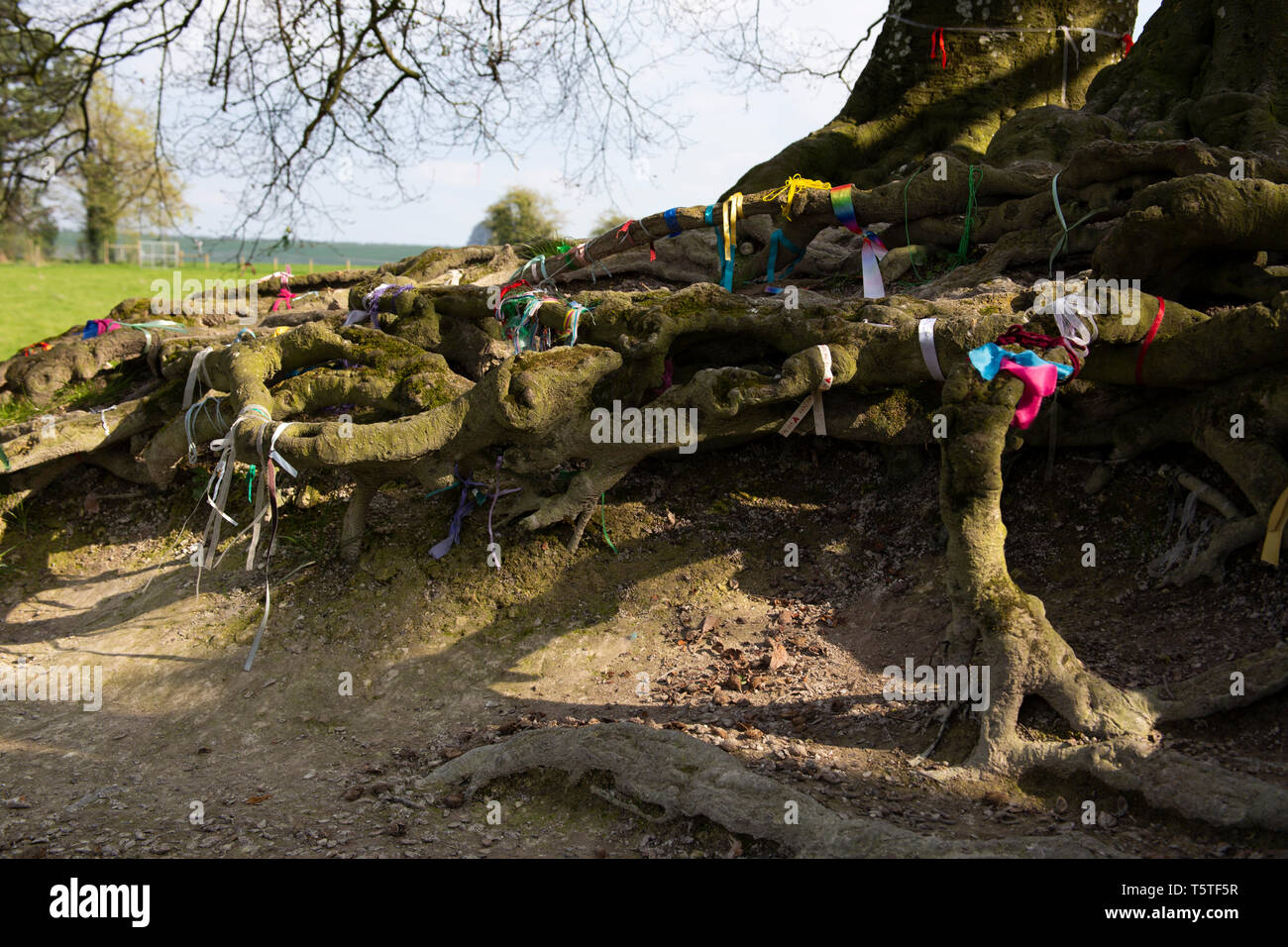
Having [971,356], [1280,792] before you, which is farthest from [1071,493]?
[1280,792]

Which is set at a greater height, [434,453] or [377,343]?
[377,343]

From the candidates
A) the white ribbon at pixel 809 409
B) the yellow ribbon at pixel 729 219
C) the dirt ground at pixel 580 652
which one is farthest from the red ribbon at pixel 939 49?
the white ribbon at pixel 809 409

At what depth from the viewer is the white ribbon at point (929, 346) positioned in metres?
4.71

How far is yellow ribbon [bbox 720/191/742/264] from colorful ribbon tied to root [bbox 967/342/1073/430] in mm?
2593

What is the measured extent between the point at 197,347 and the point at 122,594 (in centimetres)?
186

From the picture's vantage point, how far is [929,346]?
472 cm

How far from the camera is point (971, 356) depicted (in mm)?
4008

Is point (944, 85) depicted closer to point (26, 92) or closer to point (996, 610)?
point (996, 610)

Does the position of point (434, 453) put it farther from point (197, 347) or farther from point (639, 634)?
point (197, 347)

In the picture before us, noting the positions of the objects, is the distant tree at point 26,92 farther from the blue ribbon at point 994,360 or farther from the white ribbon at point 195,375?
the blue ribbon at point 994,360

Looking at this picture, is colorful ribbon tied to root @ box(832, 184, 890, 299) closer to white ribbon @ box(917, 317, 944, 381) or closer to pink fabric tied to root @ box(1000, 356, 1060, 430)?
white ribbon @ box(917, 317, 944, 381)

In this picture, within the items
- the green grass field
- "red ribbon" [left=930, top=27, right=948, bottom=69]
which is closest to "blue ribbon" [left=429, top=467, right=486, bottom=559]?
"red ribbon" [left=930, top=27, right=948, bottom=69]

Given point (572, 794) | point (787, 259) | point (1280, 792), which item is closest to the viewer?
point (1280, 792)

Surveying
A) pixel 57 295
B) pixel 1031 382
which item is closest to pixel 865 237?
pixel 1031 382
